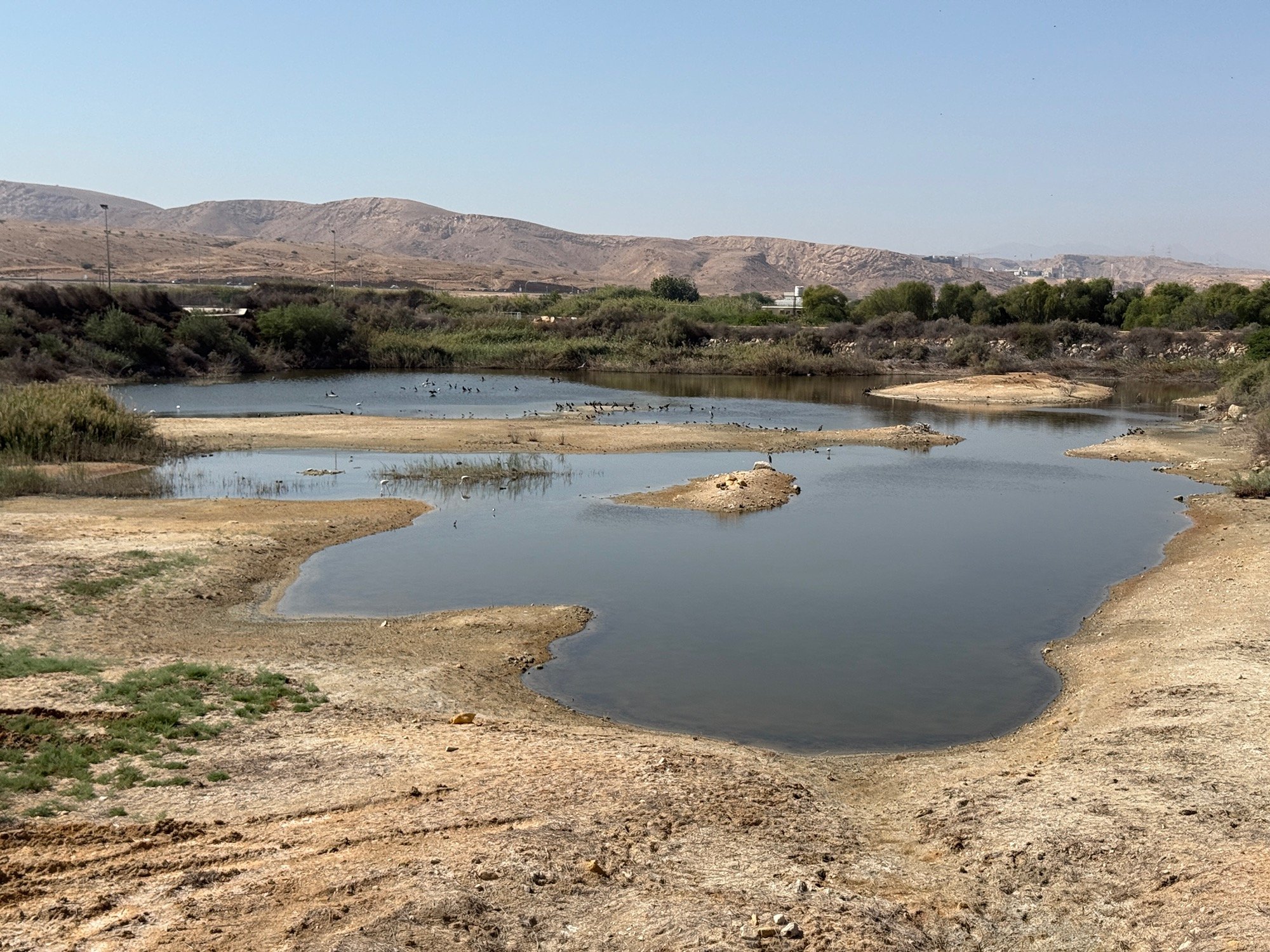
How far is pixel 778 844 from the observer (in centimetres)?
742

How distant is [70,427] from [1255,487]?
953 inches

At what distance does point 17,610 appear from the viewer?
12227 mm

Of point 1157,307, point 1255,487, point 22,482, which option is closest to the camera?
point 22,482

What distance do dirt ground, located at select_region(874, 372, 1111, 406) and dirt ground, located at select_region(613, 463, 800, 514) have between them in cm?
2613

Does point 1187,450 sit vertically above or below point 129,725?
below

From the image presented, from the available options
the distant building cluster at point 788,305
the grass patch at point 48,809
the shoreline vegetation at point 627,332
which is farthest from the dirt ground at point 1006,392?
the grass patch at point 48,809

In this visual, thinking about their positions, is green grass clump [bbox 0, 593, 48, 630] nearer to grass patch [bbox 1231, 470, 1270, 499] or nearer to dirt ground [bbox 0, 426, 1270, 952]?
dirt ground [bbox 0, 426, 1270, 952]

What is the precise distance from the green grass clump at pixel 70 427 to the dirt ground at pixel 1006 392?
32377mm

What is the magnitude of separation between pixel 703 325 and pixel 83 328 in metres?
35.1

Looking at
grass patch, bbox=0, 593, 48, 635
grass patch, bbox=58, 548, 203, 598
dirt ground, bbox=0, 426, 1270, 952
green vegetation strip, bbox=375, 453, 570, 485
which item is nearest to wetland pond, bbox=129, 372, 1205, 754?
green vegetation strip, bbox=375, 453, 570, 485

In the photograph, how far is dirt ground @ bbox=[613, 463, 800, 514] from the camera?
22578mm

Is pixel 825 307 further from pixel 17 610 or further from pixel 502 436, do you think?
pixel 17 610

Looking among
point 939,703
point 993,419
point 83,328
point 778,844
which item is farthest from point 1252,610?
point 83,328

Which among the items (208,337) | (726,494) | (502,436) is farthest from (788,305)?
(726,494)
